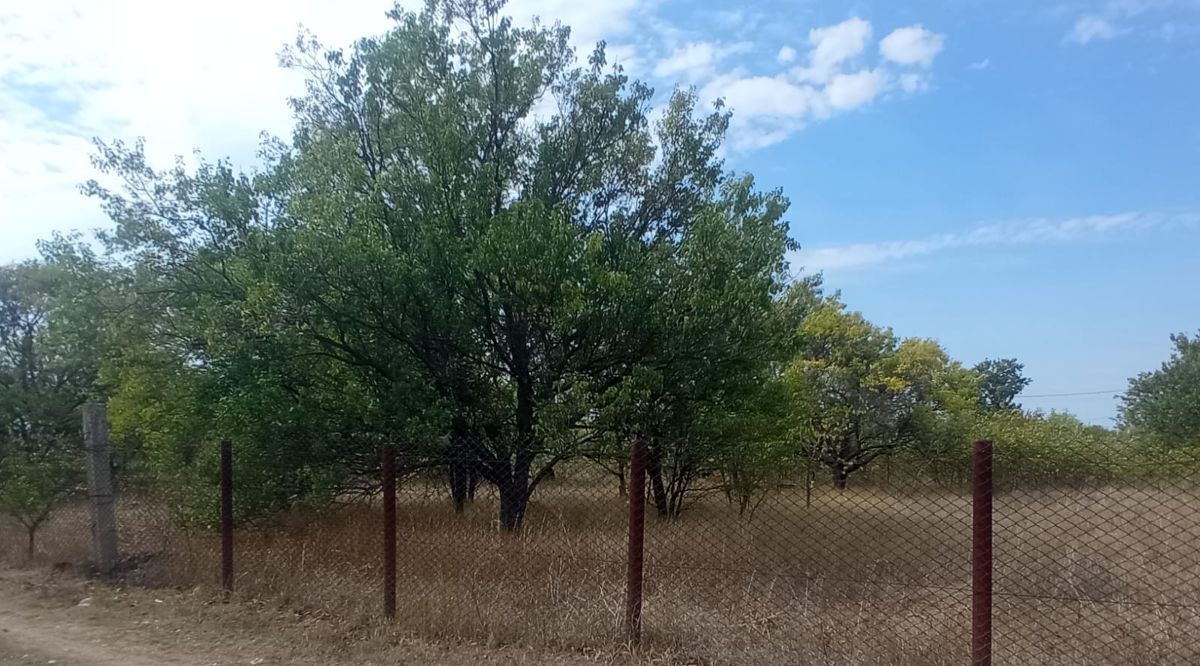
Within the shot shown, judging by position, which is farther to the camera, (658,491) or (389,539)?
(658,491)

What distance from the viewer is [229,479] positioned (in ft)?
24.5

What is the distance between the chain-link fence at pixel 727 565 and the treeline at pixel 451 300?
0.44 m

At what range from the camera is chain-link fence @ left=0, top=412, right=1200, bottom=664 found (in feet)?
15.8

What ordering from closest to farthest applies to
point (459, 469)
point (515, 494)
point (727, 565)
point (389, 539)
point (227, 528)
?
point (389, 539)
point (727, 565)
point (227, 528)
point (515, 494)
point (459, 469)

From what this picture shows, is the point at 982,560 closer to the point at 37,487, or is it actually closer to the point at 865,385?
the point at 37,487

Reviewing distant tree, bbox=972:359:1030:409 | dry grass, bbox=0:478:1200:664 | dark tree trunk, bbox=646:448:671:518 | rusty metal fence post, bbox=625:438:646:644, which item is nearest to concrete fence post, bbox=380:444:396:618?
dry grass, bbox=0:478:1200:664

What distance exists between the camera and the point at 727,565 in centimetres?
634

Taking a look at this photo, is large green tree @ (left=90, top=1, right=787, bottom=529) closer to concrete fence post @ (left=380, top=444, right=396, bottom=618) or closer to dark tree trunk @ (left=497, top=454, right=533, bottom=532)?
dark tree trunk @ (left=497, top=454, right=533, bottom=532)

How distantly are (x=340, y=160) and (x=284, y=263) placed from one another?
1478 millimetres

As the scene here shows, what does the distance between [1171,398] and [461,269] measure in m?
23.2

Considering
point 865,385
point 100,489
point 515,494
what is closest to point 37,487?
point 100,489

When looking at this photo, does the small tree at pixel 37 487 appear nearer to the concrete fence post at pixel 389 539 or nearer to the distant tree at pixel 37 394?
the distant tree at pixel 37 394

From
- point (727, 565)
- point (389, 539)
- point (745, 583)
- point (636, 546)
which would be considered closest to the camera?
point (636, 546)

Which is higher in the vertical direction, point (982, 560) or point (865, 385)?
point (982, 560)
